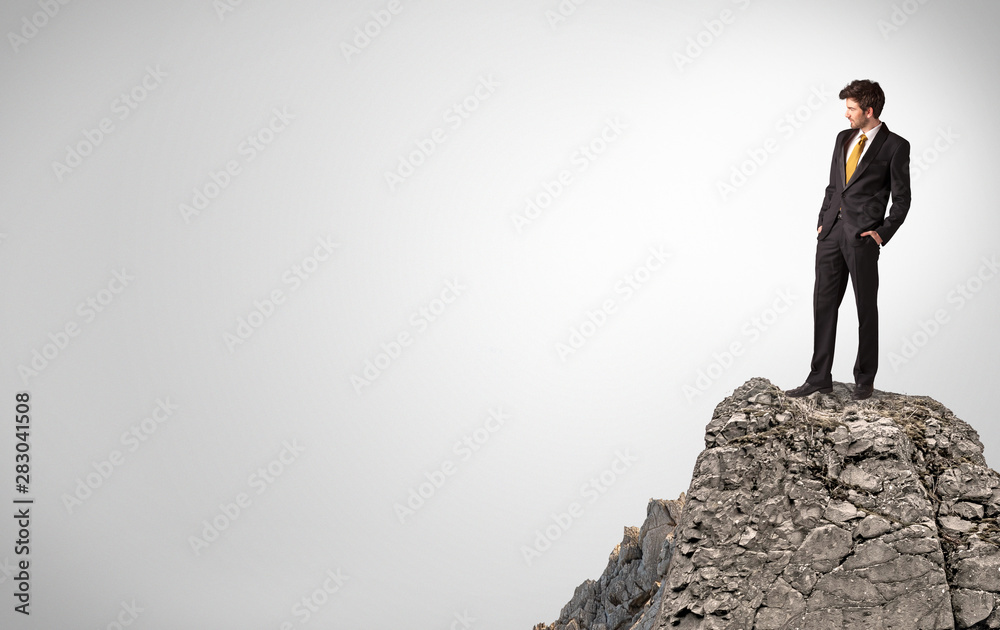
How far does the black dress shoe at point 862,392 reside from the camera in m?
12.8

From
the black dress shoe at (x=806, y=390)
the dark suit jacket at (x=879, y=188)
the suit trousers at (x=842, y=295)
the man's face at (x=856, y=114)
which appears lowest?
the black dress shoe at (x=806, y=390)

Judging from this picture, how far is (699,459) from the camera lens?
11.7m

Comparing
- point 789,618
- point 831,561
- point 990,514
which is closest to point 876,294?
point 990,514

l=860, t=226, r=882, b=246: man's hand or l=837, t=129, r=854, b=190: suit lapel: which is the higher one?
l=837, t=129, r=854, b=190: suit lapel

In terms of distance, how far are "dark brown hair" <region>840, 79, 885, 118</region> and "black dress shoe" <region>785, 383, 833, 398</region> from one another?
15.6 feet

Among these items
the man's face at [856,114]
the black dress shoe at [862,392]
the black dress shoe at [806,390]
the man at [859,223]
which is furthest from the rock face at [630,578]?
the man's face at [856,114]

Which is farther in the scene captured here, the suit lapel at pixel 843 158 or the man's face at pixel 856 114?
the suit lapel at pixel 843 158

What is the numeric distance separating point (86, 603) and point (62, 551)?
864 inches

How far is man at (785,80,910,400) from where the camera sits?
12.5 meters

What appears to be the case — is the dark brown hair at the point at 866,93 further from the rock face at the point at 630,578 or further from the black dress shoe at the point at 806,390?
the rock face at the point at 630,578

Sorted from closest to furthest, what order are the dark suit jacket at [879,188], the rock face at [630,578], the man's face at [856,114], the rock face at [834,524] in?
the rock face at [834,524] → the dark suit jacket at [879,188] → the man's face at [856,114] → the rock face at [630,578]

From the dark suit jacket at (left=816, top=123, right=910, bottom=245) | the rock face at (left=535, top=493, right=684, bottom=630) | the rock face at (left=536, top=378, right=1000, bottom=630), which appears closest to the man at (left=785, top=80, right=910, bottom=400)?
the dark suit jacket at (left=816, top=123, right=910, bottom=245)

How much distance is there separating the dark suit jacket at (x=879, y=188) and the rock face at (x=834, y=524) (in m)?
3.06

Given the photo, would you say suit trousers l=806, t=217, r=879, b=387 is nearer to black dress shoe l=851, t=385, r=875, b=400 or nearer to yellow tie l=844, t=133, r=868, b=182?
black dress shoe l=851, t=385, r=875, b=400
